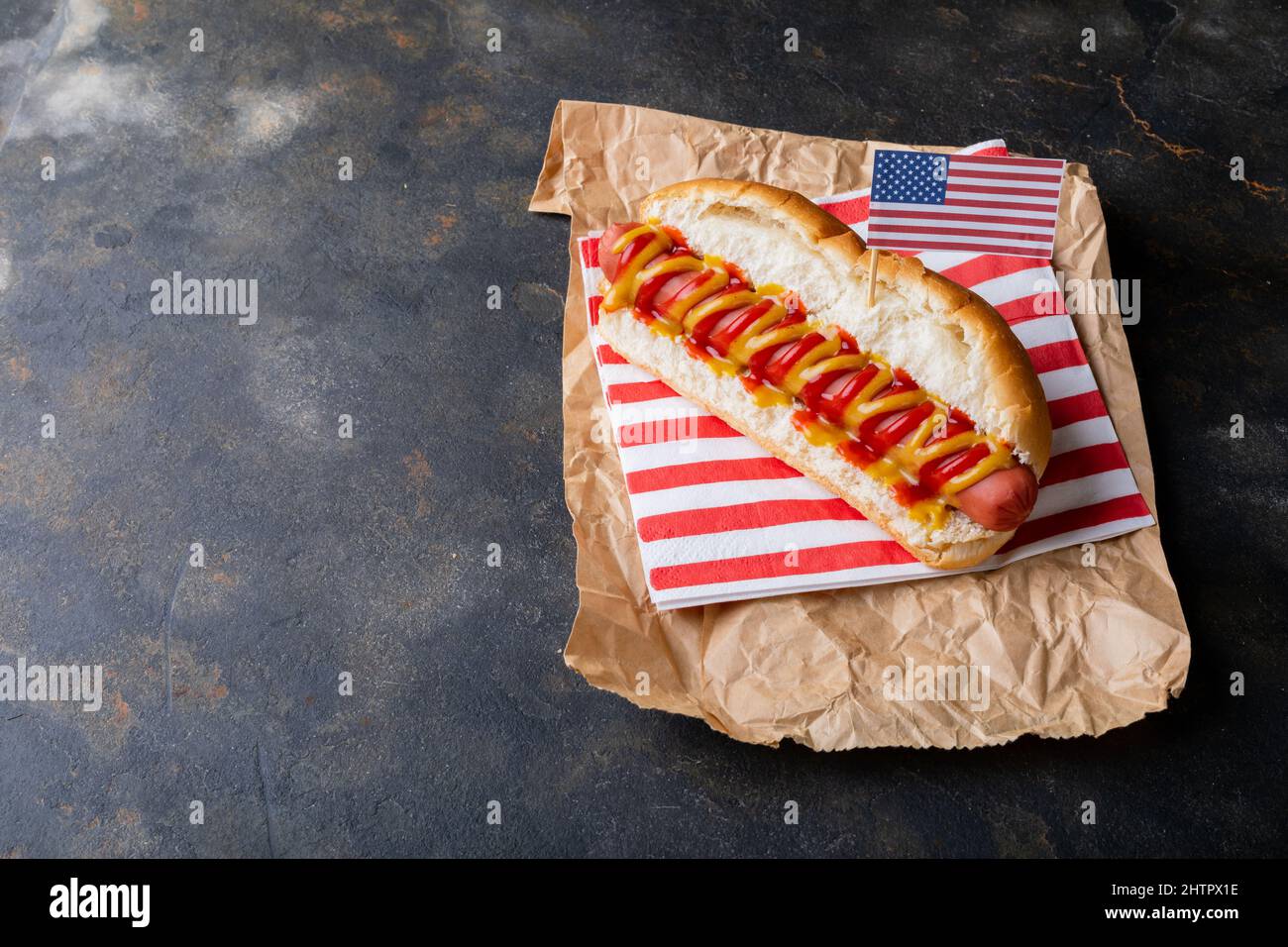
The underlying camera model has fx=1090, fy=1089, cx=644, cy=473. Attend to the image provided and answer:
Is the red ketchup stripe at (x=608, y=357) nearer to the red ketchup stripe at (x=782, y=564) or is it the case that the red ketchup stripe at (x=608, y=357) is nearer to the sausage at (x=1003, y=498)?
the red ketchup stripe at (x=782, y=564)

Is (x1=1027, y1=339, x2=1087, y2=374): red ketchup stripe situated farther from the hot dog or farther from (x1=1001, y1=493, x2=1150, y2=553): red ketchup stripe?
(x1=1001, y1=493, x2=1150, y2=553): red ketchup stripe

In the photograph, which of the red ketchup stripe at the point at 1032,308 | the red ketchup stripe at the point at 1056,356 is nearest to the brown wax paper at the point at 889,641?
the red ketchup stripe at the point at 1056,356

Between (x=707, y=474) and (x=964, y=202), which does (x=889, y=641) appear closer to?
(x=707, y=474)

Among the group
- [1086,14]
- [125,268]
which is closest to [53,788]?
[125,268]

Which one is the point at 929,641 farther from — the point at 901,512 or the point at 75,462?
the point at 75,462

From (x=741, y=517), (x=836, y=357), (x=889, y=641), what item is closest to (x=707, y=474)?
(x=741, y=517)

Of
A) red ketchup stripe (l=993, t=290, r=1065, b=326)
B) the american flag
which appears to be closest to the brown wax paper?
red ketchup stripe (l=993, t=290, r=1065, b=326)
